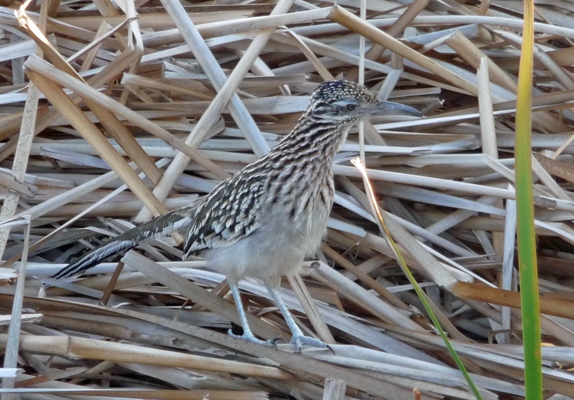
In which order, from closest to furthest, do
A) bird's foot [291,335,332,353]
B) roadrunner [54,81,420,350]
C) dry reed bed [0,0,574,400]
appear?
dry reed bed [0,0,574,400]
bird's foot [291,335,332,353]
roadrunner [54,81,420,350]

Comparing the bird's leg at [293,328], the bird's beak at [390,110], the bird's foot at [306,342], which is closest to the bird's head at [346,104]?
the bird's beak at [390,110]

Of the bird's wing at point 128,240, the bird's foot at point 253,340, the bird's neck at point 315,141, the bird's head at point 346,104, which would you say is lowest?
the bird's foot at point 253,340

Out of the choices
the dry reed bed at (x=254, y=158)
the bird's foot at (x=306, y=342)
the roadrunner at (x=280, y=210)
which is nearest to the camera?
the dry reed bed at (x=254, y=158)

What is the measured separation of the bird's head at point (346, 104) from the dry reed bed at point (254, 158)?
31cm

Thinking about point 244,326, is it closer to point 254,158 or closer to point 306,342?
point 306,342

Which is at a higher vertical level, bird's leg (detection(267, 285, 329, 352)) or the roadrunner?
the roadrunner

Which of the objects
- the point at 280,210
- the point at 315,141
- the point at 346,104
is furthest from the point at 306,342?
the point at 346,104

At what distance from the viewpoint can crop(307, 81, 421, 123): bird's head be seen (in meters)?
2.88

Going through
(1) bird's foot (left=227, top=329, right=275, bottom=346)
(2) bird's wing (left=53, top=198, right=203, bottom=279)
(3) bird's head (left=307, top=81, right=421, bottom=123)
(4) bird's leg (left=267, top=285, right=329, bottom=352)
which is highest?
(3) bird's head (left=307, top=81, right=421, bottom=123)

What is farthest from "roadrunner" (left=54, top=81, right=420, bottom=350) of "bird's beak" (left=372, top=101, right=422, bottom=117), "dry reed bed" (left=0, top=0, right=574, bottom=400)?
"dry reed bed" (left=0, top=0, right=574, bottom=400)

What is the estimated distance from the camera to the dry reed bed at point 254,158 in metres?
2.55

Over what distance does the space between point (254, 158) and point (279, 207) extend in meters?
0.56

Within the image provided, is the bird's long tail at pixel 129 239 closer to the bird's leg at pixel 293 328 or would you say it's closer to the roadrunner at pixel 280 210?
the roadrunner at pixel 280 210

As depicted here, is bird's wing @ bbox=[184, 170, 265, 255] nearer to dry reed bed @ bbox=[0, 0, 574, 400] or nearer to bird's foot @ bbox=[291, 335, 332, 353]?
dry reed bed @ bbox=[0, 0, 574, 400]
